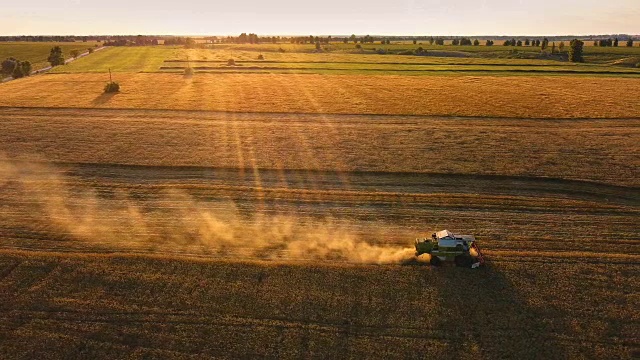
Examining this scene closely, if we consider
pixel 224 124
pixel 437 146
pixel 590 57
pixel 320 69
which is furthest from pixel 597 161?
pixel 590 57

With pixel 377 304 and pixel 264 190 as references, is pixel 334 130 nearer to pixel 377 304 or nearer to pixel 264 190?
pixel 264 190

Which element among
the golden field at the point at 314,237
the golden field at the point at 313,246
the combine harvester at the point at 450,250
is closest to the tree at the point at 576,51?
the golden field at the point at 314,237

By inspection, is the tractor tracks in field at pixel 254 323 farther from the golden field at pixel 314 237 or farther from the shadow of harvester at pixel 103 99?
the shadow of harvester at pixel 103 99

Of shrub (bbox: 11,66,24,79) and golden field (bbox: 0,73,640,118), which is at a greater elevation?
shrub (bbox: 11,66,24,79)

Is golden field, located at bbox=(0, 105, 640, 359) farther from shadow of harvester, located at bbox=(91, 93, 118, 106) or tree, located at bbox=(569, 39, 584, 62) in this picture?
tree, located at bbox=(569, 39, 584, 62)

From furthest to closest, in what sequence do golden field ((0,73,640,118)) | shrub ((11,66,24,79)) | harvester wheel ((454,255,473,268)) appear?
shrub ((11,66,24,79)), golden field ((0,73,640,118)), harvester wheel ((454,255,473,268))

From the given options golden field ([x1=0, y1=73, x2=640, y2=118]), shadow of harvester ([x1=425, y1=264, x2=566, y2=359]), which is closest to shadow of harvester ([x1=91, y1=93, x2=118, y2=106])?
golden field ([x1=0, y1=73, x2=640, y2=118])
